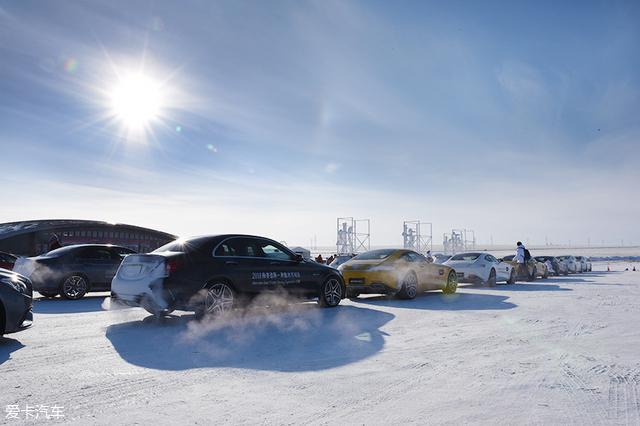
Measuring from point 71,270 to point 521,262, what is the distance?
56.0ft

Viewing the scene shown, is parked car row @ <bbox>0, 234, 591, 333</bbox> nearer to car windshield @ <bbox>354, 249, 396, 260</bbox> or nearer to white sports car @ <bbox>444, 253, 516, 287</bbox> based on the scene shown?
car windshield @ <bbox>354, 249, 396, 260</bbox>

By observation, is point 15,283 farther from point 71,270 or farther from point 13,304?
point 71,270

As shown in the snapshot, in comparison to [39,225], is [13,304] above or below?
below

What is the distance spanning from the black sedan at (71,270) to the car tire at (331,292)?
20.3 ft

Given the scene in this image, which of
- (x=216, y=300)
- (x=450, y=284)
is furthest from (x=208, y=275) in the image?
(x=450, y=284)

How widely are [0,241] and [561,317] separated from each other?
90.3ft

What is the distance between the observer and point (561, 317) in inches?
341

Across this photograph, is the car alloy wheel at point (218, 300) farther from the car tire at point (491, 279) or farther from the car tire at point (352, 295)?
the car tire at point (491, 279)

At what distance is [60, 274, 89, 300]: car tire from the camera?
39.6ft

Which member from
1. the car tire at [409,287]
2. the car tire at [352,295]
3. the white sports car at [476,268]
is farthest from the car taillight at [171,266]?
the white sports car at [476,268]

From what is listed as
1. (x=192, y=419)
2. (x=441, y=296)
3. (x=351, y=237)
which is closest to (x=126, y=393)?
(x=192, y=419)

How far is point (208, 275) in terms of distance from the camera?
26.0 feet

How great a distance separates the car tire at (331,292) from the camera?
10.1m

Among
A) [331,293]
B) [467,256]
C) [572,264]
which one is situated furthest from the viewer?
[572,264]
